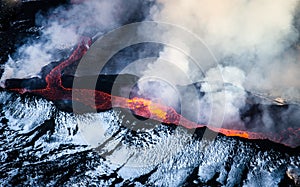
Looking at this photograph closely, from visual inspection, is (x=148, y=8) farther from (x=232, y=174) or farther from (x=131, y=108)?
(x=232, y=174)

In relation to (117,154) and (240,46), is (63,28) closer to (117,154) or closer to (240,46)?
(117,154)

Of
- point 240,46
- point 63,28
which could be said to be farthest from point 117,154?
point 63,28

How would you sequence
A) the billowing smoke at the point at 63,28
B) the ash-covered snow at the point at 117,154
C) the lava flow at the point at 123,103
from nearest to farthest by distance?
1. the ash-covered snow at the point at 117,154
2. the lava flow at the point at 123,103
3. the billowing smoke at the point at 63,28

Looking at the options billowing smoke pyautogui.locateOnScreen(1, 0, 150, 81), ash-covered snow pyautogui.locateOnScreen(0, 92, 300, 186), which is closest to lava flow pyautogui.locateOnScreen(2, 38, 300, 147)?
ash-covered snow pyautogui.locateOnScreen(0, 92, 300, 186)

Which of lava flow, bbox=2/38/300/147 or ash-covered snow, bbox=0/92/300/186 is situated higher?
lava flow, bbox=2/38/300/147

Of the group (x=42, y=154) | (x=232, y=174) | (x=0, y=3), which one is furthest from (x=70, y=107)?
(x=0, y=3)

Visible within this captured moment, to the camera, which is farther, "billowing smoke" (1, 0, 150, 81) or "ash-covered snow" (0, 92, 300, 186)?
"billowing smoke" (1, 0, 150, 81)

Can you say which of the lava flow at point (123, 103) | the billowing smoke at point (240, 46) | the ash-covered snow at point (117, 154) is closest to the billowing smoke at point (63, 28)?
the lava flow at point (123, 103)

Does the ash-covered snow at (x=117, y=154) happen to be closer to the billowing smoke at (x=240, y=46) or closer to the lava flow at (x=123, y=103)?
the lava flow at (x=123, y=103)

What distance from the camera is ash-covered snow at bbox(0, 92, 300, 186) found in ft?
21.5

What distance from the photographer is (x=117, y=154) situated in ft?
23.3

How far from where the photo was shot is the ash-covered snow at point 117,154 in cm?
654

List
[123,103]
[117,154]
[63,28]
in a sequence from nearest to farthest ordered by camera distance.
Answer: [117,154], [123,103], [63,28]

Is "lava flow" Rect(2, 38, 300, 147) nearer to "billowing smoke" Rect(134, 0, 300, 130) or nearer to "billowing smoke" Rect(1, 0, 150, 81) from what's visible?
"billowing smoke" Rect(134, 0, 300, 130)
